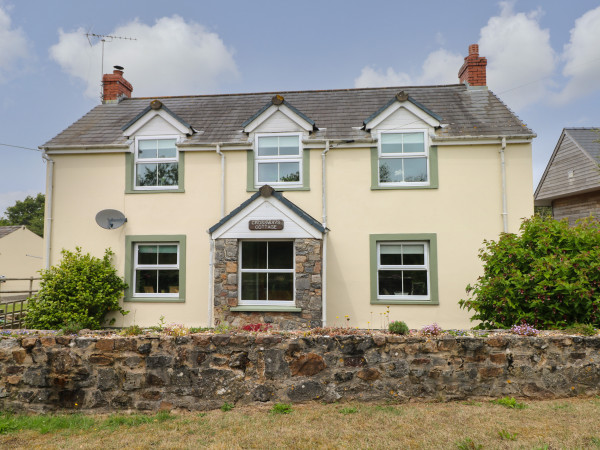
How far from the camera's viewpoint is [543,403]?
200 inches

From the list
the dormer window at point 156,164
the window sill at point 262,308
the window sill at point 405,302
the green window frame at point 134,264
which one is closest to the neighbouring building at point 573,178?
the window sill at point 405,302

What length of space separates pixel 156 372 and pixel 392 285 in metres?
6.81

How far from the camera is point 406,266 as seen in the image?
1038 centimetres

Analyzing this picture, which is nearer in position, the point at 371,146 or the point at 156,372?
the point at 156,372

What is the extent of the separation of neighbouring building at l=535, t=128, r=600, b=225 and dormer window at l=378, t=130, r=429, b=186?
878cm

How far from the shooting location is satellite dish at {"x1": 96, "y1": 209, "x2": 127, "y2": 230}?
1088cm

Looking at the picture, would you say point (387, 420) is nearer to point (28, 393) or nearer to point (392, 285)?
point (28, 393)

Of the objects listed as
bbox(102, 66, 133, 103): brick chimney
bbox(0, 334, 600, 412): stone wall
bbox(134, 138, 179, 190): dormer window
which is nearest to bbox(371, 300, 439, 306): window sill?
bbox(0, 334, 600, 412): stone wall

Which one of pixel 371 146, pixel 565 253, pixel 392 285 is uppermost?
pixel 371 146

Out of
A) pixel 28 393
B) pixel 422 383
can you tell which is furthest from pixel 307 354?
pixel 28 393

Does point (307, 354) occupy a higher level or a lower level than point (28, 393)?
higher

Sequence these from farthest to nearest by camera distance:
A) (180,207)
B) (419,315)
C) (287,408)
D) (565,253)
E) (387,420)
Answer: (180,207)
(419,315)
(565,253)
(287,408)
(387,420)

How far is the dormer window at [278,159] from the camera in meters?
11.0

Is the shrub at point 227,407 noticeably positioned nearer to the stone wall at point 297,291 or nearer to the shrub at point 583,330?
the stone wall at point 297,291
